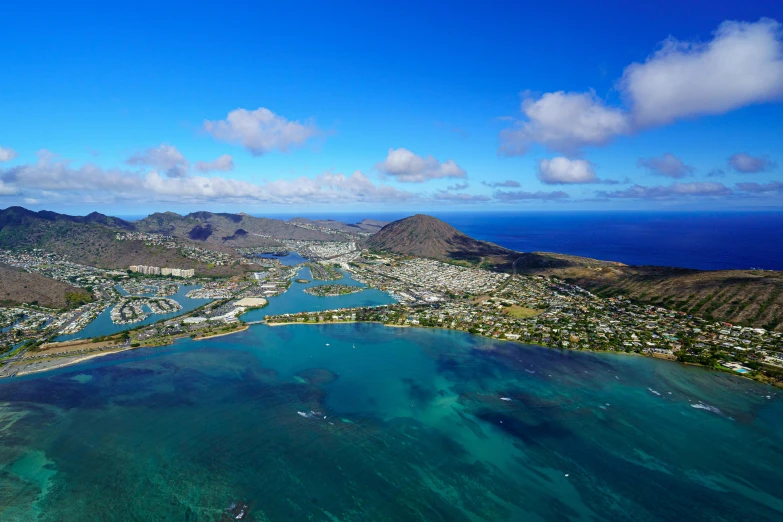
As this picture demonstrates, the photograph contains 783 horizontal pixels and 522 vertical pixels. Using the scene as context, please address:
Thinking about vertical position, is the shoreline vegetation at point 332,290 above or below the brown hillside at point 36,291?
below

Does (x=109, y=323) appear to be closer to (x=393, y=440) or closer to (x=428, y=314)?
(x=428, y=314)

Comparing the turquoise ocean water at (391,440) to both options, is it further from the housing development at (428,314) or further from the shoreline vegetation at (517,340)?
the housing development at (428,314)

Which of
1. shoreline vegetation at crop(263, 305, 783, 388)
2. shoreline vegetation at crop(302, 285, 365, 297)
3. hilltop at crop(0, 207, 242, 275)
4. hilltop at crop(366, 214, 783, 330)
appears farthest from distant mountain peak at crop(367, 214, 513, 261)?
shoreline vegetation at crop(263, 305, 783, 388)

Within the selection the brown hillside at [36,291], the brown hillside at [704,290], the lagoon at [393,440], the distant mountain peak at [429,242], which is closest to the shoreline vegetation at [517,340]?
the lagoon at [393,440]

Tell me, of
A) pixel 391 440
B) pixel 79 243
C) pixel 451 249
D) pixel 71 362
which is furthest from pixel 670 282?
pixel 79 243

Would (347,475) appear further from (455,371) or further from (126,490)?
(455,371)

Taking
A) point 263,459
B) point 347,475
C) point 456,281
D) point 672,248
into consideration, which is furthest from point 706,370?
point 672,248

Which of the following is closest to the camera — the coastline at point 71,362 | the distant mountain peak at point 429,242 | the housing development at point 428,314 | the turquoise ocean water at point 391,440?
the turquoise ocean water at point 391,440

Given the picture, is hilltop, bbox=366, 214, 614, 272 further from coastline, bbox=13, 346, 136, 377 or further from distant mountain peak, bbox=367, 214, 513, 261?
coastline, bbox=13, 346, 136, 377
